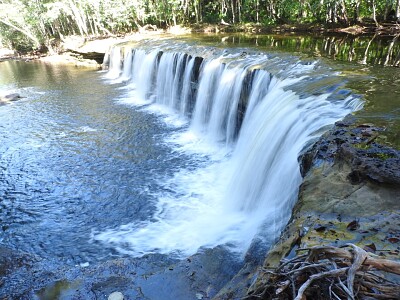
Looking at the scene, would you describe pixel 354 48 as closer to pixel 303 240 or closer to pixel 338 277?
pixel 303 240

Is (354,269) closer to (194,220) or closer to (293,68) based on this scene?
(194,220)

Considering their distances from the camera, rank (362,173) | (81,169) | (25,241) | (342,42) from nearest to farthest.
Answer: (362,173) → (25,241) → (81,169) → (342,42)

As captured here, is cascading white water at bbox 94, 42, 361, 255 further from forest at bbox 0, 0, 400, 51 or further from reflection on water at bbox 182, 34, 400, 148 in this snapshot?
forest at bbox 0, 0, 400, 51

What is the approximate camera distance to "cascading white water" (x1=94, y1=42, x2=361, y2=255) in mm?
5785

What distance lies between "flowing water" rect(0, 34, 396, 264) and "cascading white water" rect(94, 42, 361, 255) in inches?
1.2

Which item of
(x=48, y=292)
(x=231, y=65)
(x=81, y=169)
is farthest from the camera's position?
(x=231, y=65)

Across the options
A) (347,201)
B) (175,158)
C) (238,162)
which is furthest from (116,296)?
(175,158)

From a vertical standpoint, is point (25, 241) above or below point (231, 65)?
below

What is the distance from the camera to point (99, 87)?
18.4 metres

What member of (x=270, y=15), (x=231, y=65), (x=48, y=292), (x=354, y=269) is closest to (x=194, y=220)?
(x=48, y=292)

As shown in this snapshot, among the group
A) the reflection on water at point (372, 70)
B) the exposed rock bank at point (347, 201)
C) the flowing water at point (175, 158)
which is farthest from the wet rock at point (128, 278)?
the reflection on water at point (372, 70)

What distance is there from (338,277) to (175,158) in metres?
8.00

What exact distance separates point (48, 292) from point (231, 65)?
28.5ft

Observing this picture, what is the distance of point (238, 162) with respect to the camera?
847 cm
